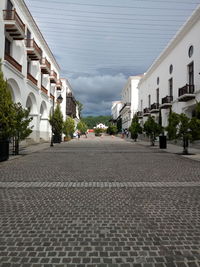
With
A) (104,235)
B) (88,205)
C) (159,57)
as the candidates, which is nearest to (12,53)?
(88,205)

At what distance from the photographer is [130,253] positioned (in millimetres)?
2910

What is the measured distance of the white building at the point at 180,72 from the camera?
2177cm

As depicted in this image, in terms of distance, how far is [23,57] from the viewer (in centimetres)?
2022

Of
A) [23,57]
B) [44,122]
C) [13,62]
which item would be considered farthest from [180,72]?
[44,122]

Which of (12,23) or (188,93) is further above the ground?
(12,23)

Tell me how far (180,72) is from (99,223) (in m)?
25.8

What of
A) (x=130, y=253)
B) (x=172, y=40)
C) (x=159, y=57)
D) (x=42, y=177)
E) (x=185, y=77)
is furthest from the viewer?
(x=159, y=57)

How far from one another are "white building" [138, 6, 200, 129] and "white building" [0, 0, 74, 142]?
1569 cm

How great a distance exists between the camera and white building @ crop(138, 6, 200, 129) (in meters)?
21.8

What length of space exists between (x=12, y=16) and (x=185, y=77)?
18404 mm

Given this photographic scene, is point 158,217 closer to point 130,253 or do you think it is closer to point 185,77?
point 130,253

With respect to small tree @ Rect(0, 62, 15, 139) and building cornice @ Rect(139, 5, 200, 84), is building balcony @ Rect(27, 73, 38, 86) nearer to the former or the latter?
small tree @ Rect(0, 62, 15, 139)

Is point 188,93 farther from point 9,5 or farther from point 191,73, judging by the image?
point 9,5

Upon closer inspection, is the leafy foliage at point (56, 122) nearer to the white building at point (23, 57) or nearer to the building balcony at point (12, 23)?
the white building at point (23, 57)
